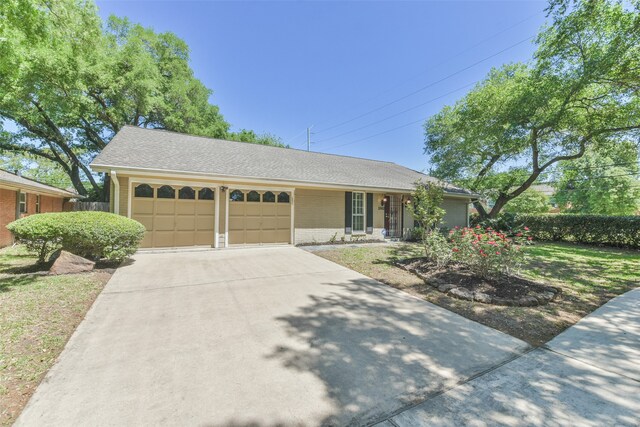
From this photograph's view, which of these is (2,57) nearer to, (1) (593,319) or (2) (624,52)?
(1) (593,319)

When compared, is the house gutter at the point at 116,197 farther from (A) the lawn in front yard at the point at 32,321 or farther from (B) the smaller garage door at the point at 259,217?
(B) the smaller garage door at the point at 259,217

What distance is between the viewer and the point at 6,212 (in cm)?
1022

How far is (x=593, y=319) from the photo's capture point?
4.05 m

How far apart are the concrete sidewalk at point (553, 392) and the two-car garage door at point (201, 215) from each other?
880 centimetres

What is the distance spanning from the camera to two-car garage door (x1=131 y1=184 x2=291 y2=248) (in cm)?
869

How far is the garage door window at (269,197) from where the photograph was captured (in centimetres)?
1048

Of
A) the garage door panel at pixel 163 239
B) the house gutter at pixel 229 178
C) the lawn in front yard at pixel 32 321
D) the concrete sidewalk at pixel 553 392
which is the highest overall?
the house gutter at pixel 229 178

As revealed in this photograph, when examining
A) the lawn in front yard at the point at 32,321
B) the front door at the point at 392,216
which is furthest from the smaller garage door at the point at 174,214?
the front door at the point at 392,216

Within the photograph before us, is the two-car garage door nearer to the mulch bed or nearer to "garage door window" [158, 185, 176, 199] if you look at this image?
"garage door window" [158, 185, 176, 199]

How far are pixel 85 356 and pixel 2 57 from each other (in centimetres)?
618

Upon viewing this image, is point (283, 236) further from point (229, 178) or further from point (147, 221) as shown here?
point (147, 221)

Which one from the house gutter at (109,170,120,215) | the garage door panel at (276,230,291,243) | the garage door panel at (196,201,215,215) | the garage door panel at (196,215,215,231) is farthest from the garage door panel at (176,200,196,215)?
the garage door panel at (276,230,291,243)

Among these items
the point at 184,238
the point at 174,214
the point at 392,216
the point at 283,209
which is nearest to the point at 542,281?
the point at 392,216

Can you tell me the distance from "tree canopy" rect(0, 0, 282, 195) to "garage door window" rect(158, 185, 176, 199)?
595 centimetres
